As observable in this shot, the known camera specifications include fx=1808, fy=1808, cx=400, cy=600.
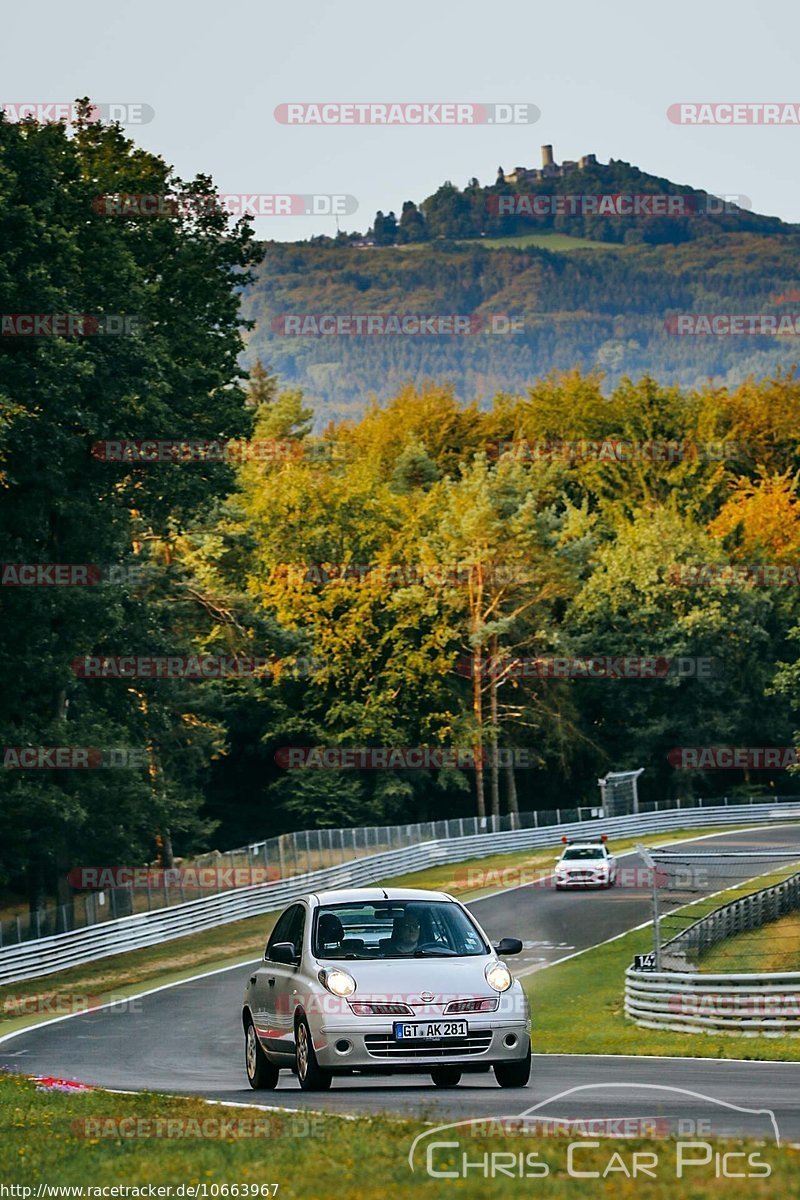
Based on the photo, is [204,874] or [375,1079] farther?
[204,874]

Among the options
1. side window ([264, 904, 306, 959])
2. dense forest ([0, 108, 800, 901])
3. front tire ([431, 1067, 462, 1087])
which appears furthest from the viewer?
dense forest ([0, 108, 800, 901])

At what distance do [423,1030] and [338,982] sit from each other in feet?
2.58

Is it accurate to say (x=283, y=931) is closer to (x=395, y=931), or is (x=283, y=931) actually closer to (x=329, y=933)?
(x=329, y=933)

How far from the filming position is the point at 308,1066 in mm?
14508

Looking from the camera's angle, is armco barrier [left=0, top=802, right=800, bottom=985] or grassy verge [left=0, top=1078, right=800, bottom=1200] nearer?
grassy verge [left=0, top=1078, right=800, bottom=1200]

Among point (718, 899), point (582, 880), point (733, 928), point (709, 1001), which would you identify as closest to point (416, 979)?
point (709, 1001)

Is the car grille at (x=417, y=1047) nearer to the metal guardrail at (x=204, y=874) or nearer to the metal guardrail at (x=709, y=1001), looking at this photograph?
the metal guardrail at (x=709, y=1001)

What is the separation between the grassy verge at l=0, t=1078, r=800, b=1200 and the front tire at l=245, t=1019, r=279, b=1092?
240 cm

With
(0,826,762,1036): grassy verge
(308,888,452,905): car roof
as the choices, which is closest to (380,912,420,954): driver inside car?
(308,888,452,905): car roof

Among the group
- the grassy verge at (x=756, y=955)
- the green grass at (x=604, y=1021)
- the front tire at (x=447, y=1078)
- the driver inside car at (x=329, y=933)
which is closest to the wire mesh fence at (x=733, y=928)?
the grassy verge at (x=756, y=955)

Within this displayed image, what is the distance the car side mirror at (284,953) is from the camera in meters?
15.3

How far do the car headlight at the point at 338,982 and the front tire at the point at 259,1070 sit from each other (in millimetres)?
1887

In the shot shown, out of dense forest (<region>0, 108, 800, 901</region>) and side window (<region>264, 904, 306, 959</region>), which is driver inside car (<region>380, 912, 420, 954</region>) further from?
dense forest (<region>0, 108, 800, 901</region>)

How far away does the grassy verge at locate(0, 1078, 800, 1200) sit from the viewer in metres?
8.55
